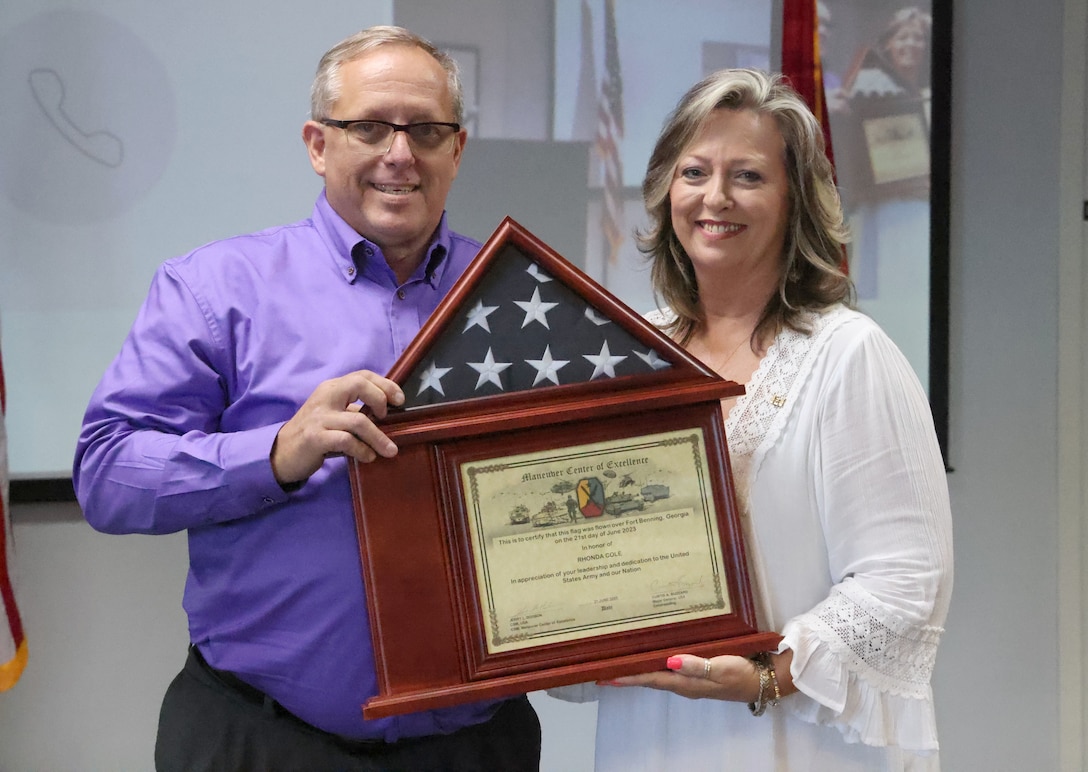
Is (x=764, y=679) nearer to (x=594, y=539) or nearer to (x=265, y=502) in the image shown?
(x=594, y=539)

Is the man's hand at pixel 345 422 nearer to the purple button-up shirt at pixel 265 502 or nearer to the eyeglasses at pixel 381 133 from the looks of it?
the purple button-up shirt at pixel 265 502

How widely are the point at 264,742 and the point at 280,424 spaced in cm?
46

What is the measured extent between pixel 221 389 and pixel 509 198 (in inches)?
46.7

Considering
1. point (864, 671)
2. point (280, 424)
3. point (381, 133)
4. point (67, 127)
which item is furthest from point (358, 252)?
point (67, 127)

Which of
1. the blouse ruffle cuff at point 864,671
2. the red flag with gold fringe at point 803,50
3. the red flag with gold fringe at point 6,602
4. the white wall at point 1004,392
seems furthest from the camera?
the white wall at point 1004,392

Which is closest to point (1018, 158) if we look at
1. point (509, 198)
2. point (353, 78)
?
point (509, 198)

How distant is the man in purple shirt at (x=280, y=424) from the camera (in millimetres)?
1406

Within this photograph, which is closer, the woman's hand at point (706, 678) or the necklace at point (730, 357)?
the woman's hand at point (706, 678)

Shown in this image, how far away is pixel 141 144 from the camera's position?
7.23ft

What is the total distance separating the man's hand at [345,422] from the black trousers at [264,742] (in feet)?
1.37

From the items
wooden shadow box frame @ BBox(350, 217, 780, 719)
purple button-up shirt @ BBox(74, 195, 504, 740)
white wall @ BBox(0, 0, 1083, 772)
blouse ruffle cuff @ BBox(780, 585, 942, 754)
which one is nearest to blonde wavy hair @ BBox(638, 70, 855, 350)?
wooden shadow box frame @ BBox(350, 217, 780, 719)

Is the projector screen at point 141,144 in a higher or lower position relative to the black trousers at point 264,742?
higher

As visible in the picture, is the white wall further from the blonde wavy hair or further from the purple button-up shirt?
the purple button-up shirt

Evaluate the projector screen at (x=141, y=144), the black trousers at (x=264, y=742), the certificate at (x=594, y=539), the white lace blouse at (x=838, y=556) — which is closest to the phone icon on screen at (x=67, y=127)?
the projector screen at (x=141, y=144)
